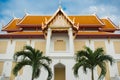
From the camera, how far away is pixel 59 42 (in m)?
25.2

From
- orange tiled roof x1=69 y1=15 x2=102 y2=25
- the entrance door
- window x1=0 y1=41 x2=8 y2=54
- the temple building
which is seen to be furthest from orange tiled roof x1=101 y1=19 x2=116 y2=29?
window x1=0 y1=41 x2=8 y2=54

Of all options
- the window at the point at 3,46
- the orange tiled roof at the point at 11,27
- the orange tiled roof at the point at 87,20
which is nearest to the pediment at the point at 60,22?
the orange tiled roof at the point at 87,20

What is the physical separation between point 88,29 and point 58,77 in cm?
779

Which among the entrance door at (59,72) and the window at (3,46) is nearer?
the entrance door at (59,72)

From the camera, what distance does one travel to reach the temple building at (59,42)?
915 inches

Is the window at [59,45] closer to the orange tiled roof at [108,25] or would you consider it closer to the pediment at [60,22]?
the pediment at [60,22]

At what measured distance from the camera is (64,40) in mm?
25297

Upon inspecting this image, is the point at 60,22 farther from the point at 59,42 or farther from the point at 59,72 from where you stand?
the point at 59,72

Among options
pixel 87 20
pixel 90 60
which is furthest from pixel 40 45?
pixel 90 60

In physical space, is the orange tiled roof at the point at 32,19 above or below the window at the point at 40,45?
above

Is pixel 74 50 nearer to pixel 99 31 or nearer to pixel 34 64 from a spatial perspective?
pixel 99 31

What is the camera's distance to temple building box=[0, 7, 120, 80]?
23250 mm

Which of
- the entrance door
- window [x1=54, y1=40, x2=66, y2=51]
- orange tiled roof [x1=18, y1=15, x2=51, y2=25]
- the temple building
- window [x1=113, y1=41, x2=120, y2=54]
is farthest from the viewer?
orange tiled roof [x1=18, y1=15, x2=51, y2=25]

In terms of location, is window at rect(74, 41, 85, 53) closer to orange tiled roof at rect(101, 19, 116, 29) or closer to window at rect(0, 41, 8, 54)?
orange tiled roof at rect(101, 19, 116, 29)
